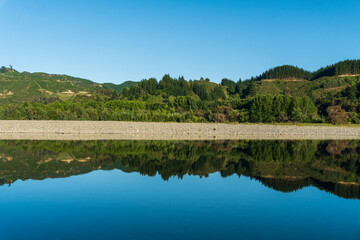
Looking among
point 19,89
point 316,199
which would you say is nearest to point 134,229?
point 316,199

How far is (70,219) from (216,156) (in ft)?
51.2

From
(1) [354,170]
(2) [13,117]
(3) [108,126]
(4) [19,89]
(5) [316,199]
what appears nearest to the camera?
(5) [316,199]

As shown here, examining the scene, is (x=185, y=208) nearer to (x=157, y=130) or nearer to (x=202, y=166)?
(x=202, y=166)

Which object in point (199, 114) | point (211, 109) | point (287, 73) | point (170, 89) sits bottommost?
point (199, 114)

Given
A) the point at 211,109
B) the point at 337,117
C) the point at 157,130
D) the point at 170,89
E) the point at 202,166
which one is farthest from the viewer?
the point at 170,89

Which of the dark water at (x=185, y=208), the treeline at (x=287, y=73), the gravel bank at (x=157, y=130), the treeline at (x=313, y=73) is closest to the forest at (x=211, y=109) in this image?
the gravel bank at (x=157, y=130)

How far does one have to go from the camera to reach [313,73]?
167m

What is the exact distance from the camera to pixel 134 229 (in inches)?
345

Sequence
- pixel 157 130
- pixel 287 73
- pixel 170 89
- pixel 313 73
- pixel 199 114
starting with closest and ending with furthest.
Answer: pixel 157 130, pixel 199 114, pixel 170 89, pixel 287 73, pixel 313 73

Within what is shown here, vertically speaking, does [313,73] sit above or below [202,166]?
above

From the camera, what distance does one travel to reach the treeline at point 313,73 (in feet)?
469

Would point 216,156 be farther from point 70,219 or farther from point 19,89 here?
A: point 19,89

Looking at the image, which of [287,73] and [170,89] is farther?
[287,73]

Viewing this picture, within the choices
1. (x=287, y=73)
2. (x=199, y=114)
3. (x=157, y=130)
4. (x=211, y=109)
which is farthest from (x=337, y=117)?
(x=287, y=73)
